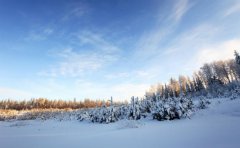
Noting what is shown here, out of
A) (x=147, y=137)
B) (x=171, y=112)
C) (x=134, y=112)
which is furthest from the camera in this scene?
(x=134, y=112)

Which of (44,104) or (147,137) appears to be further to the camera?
(44,104)

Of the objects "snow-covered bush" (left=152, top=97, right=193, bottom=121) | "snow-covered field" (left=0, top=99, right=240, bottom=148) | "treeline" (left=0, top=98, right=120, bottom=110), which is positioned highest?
"treeline" (left=0, top=98, right=120, bottom=110)

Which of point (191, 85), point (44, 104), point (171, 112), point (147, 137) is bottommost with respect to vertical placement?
point (147, 137)

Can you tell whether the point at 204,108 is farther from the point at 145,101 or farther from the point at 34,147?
the point at 34,147

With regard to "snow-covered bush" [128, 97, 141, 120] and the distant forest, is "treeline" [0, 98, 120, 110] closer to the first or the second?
the distant forest

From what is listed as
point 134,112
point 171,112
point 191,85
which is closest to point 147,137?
point 171,112

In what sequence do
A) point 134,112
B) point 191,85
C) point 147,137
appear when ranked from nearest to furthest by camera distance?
point 147,137 → point 134,112 → point 191,85

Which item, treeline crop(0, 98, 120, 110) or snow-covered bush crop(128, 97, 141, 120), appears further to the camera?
treeline crop(0, 98, 120, 110)

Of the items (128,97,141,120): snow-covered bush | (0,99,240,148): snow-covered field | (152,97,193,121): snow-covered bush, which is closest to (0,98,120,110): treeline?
(128,97,141,120): snow-covered bush

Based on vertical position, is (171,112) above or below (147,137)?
above

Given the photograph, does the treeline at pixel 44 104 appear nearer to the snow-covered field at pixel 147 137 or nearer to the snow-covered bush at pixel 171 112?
the snow-covered bush at pixel 171 112

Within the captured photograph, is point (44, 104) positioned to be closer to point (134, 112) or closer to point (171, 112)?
point (134, 112)

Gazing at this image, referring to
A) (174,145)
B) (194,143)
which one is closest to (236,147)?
(194,143)

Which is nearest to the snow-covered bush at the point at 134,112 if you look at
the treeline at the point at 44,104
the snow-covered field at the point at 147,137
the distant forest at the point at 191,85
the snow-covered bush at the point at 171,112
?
the snow-covered bush at the point at 171,112
